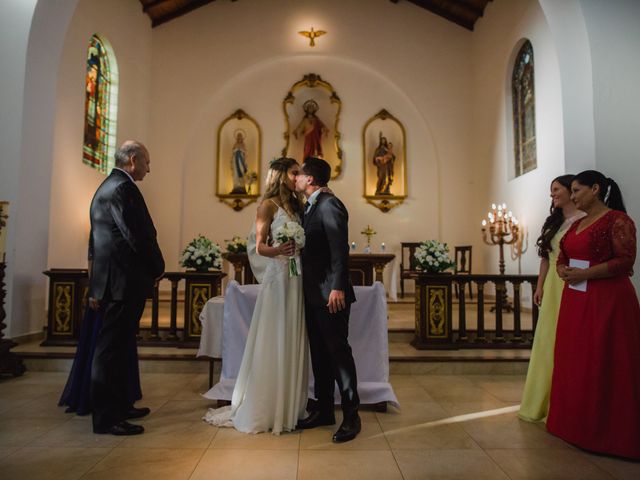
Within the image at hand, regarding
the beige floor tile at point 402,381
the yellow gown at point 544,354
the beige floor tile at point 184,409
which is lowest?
the beige floor tile at point 402,381

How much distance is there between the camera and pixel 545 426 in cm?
319

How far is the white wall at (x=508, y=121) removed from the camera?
24.2ft

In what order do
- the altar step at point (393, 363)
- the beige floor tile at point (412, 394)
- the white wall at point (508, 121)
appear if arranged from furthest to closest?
the white wall at point (508, 121)
the altar step at point (393, 363)
the beige floor tile at point (412, 394)

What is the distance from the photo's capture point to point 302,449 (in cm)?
275

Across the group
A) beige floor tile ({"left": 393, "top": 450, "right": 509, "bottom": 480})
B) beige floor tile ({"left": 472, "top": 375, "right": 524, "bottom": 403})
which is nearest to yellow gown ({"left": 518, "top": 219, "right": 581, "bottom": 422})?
beige floor tile ({"left": 472, "top": 375, "right": 524, "bottom": 403})

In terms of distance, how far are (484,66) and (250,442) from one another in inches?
380

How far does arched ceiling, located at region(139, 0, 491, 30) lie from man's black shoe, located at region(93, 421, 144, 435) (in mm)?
9681

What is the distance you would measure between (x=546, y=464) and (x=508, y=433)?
50 centimetres

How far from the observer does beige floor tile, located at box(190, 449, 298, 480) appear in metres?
2.40

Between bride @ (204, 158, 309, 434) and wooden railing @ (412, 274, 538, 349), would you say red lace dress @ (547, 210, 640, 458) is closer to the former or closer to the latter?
bride @ (204, 158, 309, 434)

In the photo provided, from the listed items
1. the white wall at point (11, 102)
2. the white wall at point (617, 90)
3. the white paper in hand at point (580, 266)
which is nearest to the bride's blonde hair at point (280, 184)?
the white paper in hand at point (580, 266)

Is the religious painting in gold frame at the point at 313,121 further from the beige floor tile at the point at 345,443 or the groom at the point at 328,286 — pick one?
the beige floor tile at the point at 345,443

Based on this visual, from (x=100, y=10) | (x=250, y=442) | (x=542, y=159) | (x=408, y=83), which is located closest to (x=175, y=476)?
(x=250, y=442)

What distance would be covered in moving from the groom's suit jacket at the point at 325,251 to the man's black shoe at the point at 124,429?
136 centimetres
